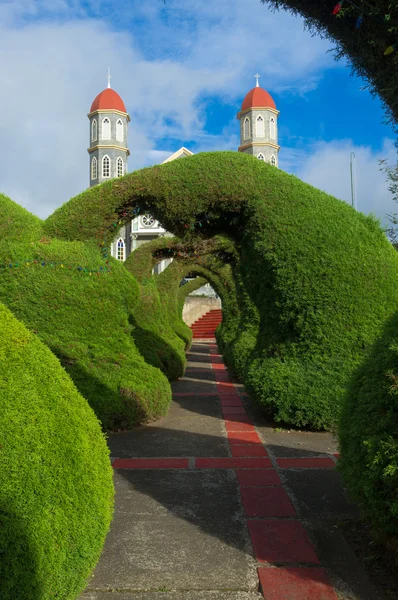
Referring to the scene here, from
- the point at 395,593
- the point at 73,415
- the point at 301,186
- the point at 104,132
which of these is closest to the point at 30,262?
the point at 301,186

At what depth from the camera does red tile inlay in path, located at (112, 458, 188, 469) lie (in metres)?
3.95

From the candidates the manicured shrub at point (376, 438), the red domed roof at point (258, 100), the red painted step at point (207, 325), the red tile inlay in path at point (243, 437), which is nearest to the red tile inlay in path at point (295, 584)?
the manicured shrub at point (376, 438)

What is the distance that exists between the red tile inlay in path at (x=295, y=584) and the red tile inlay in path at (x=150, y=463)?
1720mm

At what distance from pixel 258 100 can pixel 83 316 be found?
4442 centimetres

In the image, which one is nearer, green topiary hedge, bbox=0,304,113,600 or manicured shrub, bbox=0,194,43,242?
green topiary hedge, bbox=0,304,113,600

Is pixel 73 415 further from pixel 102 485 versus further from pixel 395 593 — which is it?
pixel 395 593

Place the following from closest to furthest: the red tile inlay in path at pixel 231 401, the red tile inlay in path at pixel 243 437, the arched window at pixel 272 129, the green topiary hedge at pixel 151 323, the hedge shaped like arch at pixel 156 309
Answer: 1. the red tile inlay in path at pixel 243 437
2. the red tile inlay in path at pixel 231 401
3. the green topiary hedge at pixel 151 323
4. the hedge shaped like arch at pixel 156 309
5. the arched window at pixel 272 129

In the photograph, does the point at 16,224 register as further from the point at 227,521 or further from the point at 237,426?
the point at 227,521

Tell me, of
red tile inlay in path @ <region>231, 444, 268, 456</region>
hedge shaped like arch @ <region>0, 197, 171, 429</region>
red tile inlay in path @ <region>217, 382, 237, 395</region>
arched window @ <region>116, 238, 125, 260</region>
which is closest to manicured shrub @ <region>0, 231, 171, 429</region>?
hedge shaped like arch @ <region>0, 197, 171, 429</region>

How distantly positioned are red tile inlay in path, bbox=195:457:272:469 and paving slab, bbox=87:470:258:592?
0.29m

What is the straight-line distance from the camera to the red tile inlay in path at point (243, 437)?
4.84 m

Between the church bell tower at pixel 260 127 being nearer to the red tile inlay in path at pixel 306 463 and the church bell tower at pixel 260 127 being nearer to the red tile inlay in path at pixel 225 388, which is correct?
the red tile inlay in path at pixel 225 388

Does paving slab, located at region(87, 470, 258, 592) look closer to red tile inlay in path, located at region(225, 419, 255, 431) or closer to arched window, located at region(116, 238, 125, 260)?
red tile inlay in path, located at region(225, 419, 255, 431)

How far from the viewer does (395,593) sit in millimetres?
2137
